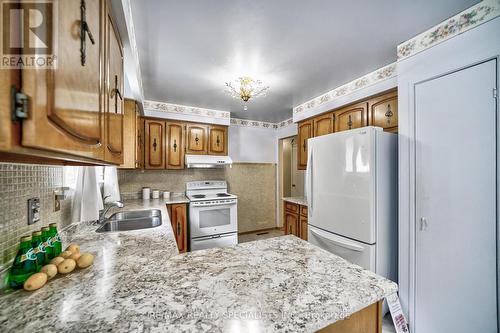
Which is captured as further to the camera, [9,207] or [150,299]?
[9,207]

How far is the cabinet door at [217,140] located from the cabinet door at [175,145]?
452mm

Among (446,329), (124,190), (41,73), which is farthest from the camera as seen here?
(124,190)

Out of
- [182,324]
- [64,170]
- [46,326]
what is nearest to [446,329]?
[182,324]

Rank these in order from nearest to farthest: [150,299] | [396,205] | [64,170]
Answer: [150,299] → [64,170] → [396,205]

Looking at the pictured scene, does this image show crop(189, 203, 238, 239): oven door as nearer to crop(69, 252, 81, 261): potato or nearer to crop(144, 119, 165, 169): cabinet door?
crop(144, 119, 165, 169): cabinet door

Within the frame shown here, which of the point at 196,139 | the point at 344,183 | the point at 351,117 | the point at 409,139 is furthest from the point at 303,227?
the point at 196,139

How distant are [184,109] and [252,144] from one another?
1.55m

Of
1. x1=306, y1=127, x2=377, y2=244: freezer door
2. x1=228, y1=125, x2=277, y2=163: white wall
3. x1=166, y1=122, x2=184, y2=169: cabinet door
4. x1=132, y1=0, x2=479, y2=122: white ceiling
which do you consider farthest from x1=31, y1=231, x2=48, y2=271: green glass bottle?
x1=228, y1=125, x2=277, y2=163: white wall

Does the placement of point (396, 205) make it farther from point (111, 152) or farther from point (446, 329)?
point (111, 152)

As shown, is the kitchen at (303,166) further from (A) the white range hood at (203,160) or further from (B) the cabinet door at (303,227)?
(A) the white range hood at (203,160)

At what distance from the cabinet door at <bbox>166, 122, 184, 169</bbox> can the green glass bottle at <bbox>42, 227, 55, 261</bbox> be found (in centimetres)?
231

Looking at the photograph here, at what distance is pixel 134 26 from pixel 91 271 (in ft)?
5.12

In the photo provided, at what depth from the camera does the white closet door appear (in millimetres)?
1215

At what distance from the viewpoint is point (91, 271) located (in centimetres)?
85
